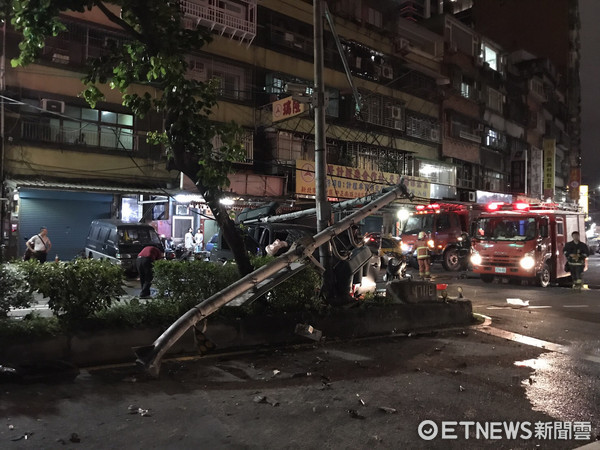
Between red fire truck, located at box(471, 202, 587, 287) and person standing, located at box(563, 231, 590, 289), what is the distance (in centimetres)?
75

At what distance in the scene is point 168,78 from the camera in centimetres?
664

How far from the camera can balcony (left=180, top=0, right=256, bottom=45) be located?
19.9 m

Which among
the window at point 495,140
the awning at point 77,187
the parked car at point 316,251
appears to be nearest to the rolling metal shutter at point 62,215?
the awning at point 77,187

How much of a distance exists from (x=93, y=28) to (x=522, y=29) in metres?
45.9

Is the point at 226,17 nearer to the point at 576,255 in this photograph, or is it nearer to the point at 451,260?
the point at 451,260

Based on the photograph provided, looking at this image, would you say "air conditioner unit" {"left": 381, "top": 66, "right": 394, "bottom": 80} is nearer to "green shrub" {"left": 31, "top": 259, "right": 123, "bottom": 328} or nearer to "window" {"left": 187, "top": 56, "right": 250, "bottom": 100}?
"window" {"left": 187, "top": 56, "right": 250, "bottom": 100}

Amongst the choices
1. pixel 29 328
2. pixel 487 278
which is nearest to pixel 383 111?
pixel 487 278

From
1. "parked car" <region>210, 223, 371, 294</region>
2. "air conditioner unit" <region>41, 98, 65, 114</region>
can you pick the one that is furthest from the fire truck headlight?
"air conditioner unit" <region>41, 98, 65, 114</region>

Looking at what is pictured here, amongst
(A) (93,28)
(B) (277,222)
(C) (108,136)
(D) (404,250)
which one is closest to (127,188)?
(C) (108,136)

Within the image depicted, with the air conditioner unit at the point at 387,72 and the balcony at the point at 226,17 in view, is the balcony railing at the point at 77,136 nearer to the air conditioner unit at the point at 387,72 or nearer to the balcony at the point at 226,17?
the balcony at the point at 226,17

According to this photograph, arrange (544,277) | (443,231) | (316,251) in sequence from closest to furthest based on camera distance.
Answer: (316,251) < (544,277) < (443,231)

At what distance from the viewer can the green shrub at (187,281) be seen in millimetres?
7152

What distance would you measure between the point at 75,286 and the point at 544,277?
577 inches

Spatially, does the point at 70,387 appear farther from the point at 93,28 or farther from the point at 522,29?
the point at 522,29
